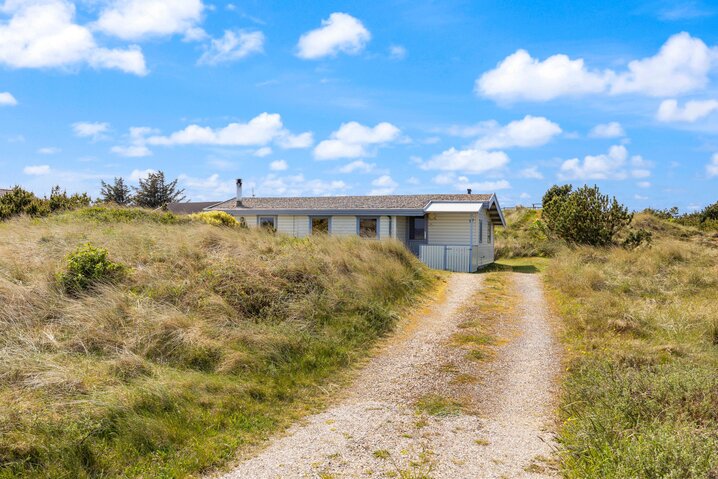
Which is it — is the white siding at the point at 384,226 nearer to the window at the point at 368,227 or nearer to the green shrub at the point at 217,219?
the window at the point at 368,227

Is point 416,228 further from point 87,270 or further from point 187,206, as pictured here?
point 187,206

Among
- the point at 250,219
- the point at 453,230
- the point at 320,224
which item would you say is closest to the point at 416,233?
the point at 453,230

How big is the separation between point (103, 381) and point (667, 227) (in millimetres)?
41005

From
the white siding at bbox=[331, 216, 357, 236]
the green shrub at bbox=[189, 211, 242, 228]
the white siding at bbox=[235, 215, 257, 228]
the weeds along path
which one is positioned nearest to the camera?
the weeds along path

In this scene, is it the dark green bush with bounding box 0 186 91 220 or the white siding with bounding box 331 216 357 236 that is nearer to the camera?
the dark green bush with bounding box 0 186 91 220

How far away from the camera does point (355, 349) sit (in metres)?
8.52

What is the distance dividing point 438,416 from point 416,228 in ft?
61.3

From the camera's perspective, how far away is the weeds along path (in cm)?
458

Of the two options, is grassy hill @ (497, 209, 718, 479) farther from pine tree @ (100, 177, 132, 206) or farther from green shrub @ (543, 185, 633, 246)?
pine tree @ (100, 177, 132, 206)

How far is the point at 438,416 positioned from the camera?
19.3 feet

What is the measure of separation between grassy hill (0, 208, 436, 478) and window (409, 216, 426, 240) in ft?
37.3

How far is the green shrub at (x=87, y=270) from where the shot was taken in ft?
27.8

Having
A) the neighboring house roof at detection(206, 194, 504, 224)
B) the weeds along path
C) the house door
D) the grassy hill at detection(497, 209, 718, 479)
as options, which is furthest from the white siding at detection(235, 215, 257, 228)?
the weeds along path

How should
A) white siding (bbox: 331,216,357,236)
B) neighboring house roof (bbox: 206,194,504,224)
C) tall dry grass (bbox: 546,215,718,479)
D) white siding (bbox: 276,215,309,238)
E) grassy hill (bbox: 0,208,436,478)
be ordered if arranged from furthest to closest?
1. white siding (bbox: 276,215,309,238)
2. white siding (bbox: 331,216,357,236)
3. neighboring house roof (bbox: 206,194,504,224)
4. grassy hill (bbox: 0,208,436,478)
5. tall dry grass (bbox: 546,215,718,479)
